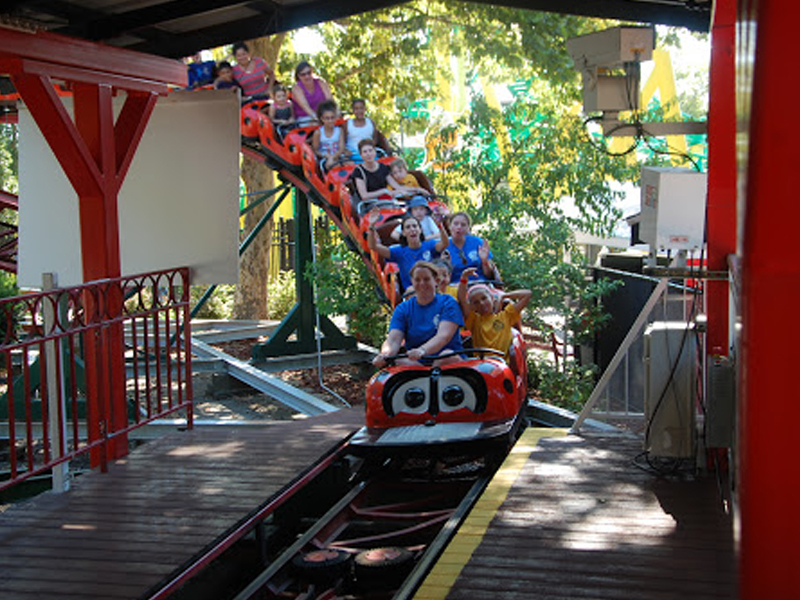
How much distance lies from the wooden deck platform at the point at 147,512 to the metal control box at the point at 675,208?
244 centimetres

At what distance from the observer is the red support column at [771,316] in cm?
208

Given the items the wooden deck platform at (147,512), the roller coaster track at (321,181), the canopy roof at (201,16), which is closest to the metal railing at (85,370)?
the wooden deck platform at (147,512)

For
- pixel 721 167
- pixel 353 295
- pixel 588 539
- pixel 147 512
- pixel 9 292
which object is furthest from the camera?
pixel 9 292

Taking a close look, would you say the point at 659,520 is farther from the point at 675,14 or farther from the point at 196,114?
the point at 196,114

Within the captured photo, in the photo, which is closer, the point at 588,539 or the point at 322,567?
the point at 588,539

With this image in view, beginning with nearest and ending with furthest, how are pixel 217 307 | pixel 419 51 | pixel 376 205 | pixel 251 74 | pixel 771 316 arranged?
pixel 771 316 < pixel 376 205 < pixel 251 74 < pixel 419 51 < pixel 217 307

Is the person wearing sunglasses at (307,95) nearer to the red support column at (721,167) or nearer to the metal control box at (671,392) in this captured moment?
the red support column at (721,167)

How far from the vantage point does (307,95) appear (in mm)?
11906

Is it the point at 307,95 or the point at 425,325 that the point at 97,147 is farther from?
the point at 307,95

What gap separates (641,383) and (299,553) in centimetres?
471

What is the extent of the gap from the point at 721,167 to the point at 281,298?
12.5m

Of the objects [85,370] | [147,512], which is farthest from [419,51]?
[147,512]

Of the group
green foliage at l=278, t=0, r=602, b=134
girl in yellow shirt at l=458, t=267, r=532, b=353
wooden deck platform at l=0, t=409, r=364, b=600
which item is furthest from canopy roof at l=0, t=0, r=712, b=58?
green foliage at l=278, t=0, r=602, b=134

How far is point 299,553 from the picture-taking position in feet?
17.0
